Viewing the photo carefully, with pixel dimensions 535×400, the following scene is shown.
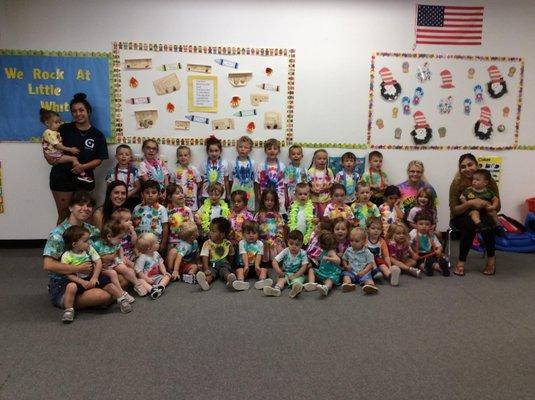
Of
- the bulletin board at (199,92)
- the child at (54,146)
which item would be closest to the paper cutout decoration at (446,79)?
the bulletin board at (199,92)

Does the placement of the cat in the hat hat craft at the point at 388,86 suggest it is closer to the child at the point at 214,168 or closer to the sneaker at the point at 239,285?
the child at the point at 214,168

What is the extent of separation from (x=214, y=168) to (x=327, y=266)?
183 centimetres

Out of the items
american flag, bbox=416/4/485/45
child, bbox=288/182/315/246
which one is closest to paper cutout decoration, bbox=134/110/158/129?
child, bbox=288/182/315/246

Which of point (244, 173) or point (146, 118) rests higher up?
point (146, 118)

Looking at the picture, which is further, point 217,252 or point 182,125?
point 182,125

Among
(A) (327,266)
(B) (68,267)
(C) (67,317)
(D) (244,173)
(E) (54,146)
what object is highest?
(E) (54,146)

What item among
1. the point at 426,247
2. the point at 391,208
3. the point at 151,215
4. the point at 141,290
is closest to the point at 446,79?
the point at 391,208

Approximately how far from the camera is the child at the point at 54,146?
4.57 metres

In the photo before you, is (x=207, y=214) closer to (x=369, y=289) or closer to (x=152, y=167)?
(x=152, y=167)

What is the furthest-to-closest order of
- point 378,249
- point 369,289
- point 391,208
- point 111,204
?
1. point 391,208
2. point 378,249
3. point 111,204
4. point 369,289

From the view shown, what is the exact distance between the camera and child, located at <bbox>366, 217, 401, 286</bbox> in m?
4.11

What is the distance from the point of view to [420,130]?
5352mm

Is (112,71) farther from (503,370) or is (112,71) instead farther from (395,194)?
(503,370)

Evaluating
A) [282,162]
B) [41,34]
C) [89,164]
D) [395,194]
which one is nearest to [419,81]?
[395,194]
